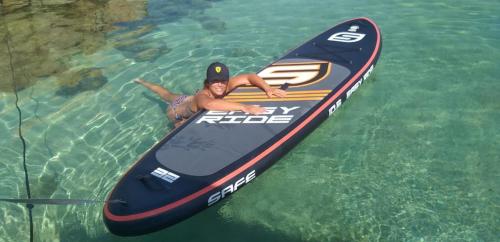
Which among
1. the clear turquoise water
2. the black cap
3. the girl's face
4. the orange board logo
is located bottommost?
the clear turquoise water

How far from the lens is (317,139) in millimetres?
6547

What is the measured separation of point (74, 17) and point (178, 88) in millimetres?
5539

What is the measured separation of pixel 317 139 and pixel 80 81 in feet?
17.2

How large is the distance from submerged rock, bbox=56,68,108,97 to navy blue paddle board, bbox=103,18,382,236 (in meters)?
3.36

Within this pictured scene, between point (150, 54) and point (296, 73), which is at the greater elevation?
point (296, 73)

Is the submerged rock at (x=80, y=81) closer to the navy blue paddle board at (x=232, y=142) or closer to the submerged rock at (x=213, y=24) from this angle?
the submerged rock at (x=213, y=24)

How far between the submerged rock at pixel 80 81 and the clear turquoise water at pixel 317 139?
0.32 feet

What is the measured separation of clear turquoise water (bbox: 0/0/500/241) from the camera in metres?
5.12

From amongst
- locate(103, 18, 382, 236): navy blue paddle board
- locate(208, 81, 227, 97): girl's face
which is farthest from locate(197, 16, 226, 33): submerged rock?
locate(208, 81, 227, 97): girl's face

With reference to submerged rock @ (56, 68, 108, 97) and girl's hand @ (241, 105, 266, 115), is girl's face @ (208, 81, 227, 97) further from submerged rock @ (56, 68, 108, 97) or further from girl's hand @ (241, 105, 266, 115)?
submerged rock @ (56, 68, 108, 97)

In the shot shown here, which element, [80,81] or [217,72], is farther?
[80,81]

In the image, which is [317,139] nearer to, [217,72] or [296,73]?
[296,73]

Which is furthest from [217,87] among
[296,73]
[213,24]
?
[213,24]

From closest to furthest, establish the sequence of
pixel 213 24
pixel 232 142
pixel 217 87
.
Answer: pixel 232 142, pixel 217 87, pixel 213 24
